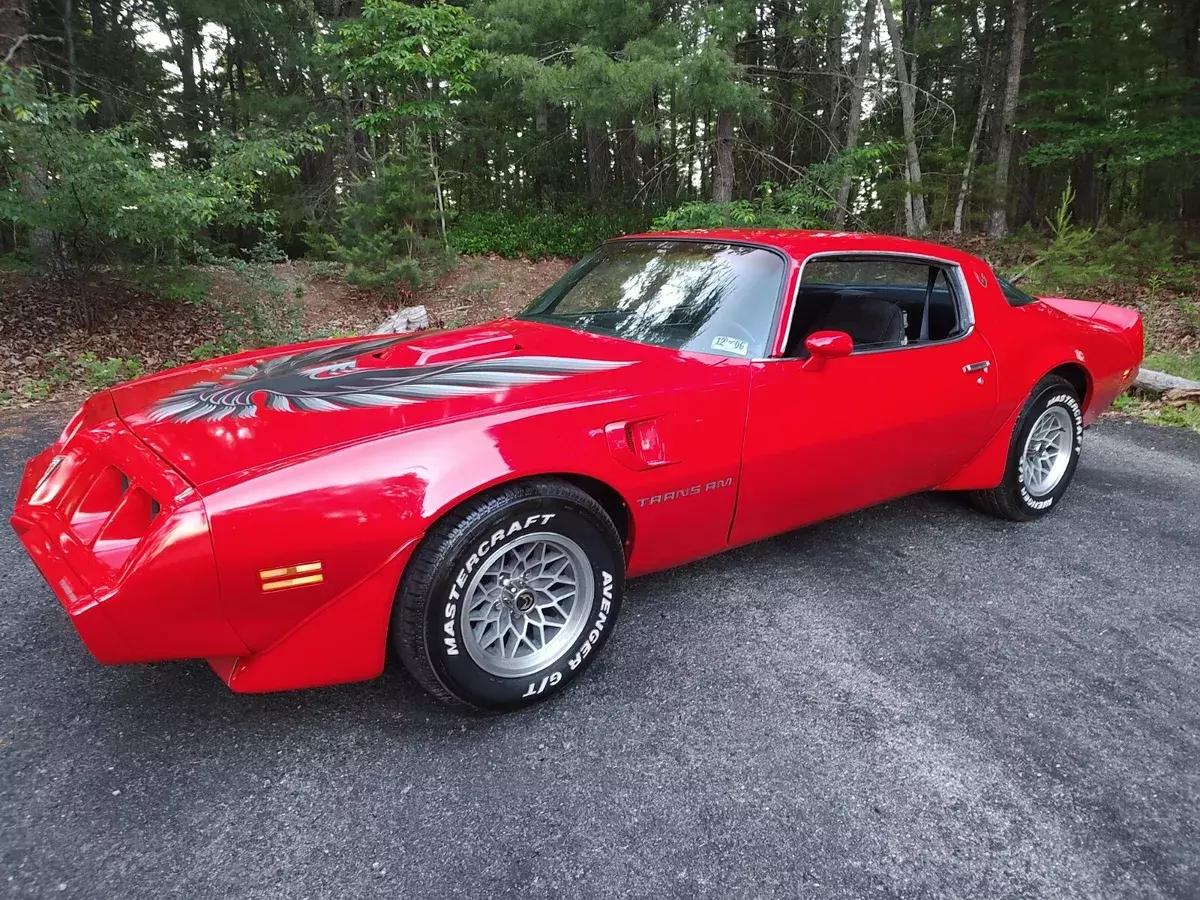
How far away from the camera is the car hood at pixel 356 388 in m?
2.02

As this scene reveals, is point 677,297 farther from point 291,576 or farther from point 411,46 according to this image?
point 411,46

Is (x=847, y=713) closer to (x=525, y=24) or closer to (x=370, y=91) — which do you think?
(x=525, y=24)

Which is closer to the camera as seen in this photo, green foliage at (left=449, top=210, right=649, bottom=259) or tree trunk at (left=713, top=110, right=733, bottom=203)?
tree trunk at (left=713, top=110, right=733, bottom=203)

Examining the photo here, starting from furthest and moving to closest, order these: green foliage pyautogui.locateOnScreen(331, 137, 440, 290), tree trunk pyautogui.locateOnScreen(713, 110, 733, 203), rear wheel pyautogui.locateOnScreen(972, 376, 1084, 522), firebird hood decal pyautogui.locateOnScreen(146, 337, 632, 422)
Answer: tree trunk pyautogui.locateOnScreen(713, 110, 733, 203)
green foliage pyautogui.locateOnScreen(331, 137, 440, 290)
rear wheel pyautogui.locateOnScreen(972, 376, 1084, 522)
firebird hood decal pyautogui.locateOnScreen(146, 337, 632, 422)

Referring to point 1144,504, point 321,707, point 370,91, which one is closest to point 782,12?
point 370,91

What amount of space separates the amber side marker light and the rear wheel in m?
3.19

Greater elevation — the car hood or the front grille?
the car hood

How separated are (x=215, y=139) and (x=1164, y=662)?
342 inches

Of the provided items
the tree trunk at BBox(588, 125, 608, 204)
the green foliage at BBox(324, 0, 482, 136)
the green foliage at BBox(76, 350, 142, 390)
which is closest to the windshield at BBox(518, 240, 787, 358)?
the green foliage at BBox(76, 350, 142, 390)

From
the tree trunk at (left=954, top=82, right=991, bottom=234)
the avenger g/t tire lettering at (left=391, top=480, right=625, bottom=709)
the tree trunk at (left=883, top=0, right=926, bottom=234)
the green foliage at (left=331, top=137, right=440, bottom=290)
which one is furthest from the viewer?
the tree trunk at (left=954, top=82, right=991, bottom=234)

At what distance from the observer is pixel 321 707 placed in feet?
7.36

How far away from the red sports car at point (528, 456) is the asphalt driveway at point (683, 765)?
27cm

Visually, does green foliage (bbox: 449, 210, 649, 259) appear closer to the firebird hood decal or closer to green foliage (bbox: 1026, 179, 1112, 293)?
green foliage (bbox: 1026, 179, 1112, 293)

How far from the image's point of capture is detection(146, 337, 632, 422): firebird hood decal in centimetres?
229
